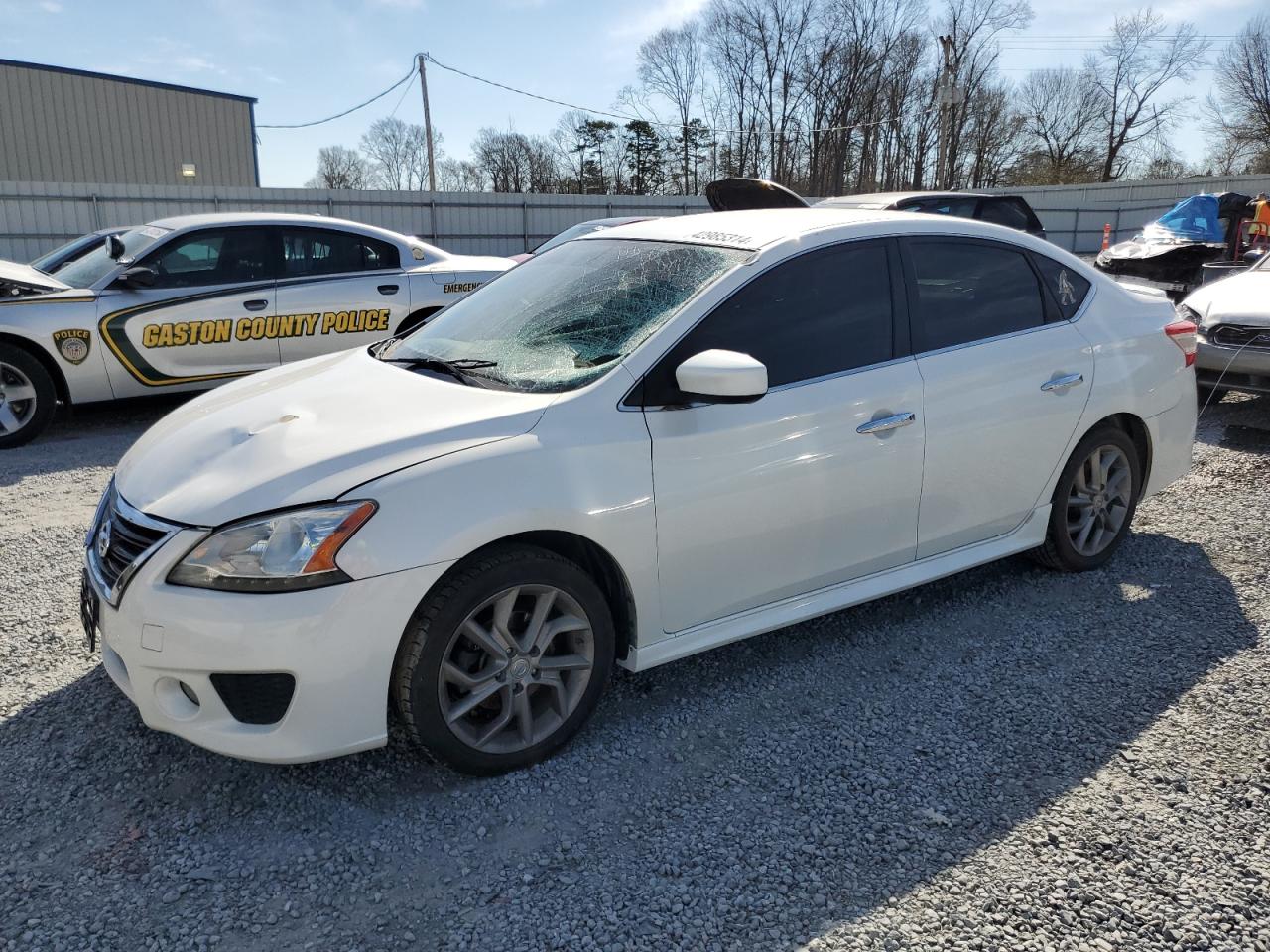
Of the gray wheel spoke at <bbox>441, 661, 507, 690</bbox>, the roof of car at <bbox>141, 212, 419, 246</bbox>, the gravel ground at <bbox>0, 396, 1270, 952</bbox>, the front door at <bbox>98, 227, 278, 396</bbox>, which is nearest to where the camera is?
the gravel ground at <bbox>0, 396, 1270, 952</bbox>

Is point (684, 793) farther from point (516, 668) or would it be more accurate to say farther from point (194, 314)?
point (194, 314)

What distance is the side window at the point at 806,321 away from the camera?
302 centimetres

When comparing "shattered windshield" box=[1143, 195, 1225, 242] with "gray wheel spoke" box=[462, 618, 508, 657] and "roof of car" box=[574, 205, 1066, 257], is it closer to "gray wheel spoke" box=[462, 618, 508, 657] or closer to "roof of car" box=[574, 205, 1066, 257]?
"roof of car" box=[574, 205, 1066, 257]

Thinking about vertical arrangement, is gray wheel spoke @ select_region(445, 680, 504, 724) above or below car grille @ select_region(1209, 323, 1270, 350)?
below

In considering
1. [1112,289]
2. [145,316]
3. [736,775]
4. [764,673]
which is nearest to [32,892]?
[736,775]

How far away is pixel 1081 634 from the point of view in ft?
12.1

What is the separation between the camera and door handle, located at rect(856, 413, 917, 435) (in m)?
3.23

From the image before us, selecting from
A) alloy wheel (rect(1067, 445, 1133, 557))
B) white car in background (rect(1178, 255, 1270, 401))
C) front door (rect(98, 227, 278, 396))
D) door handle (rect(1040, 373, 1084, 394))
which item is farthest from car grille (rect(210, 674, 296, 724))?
white car in background (rect(1178, 255, 1270, 401))

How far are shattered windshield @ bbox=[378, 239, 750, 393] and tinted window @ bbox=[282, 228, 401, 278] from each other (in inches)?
166

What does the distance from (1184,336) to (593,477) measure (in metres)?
3.20

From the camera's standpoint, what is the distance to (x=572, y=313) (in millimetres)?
3273

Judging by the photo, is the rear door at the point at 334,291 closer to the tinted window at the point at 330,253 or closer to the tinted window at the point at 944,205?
the tinted window at the point at 330,253

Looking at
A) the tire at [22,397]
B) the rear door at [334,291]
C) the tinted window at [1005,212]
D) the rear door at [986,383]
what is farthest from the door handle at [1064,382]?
the tinted window at [1005,212]

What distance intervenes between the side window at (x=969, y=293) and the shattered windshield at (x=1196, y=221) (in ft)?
34.8
